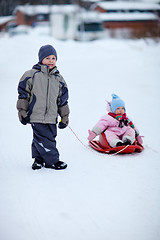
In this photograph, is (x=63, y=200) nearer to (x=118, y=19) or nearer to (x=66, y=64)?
(x=66, y=64)

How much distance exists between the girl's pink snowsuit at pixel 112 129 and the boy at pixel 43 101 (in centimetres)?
89

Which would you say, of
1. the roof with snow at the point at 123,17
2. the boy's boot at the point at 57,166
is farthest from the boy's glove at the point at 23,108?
the roof with snow at the point at 123,17

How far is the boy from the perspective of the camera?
Answer: 342cm

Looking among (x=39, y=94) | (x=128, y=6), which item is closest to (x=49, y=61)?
(x=39, y=94)

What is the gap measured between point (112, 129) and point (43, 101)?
4.34 ft

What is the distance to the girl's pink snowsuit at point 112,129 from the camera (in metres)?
4.36

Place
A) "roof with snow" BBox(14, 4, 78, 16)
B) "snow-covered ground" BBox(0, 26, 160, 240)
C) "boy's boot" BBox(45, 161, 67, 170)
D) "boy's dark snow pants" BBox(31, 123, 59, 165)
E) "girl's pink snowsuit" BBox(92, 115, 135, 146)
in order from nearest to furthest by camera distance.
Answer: "snow-covered ground" BBox(0, 26, 160, 240), "boy's dark snow pants" BBox(31, 123, 59, 165), "boy's boot" BBox(45, 161, 67, 170), "girl's pink snowsuit" BBox(92, 115, 135, 146), "roof with snow" BBox(14, 4, 78, 16)

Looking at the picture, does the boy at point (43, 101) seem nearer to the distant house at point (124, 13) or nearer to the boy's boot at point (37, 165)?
the boy's boot at point (37, 165)

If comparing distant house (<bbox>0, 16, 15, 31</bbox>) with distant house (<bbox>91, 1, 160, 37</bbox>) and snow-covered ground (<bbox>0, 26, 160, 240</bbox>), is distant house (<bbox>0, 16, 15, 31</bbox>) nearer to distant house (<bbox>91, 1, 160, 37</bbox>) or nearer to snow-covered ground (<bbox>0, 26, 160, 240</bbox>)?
distant house (<bbox>91, 1, 160, 37</bbox>)

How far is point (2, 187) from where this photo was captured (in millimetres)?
3143

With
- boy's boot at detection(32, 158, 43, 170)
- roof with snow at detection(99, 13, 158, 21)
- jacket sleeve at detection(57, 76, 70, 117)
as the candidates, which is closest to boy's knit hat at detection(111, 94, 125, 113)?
jacket sleeve at detection(57, 76, 70, 117)

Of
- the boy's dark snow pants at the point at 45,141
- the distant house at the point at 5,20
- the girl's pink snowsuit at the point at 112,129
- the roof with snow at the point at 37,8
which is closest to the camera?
the boy's dark snow pants at the point at 45,141

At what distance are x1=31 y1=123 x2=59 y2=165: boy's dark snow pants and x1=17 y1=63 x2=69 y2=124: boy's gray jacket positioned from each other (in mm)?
84

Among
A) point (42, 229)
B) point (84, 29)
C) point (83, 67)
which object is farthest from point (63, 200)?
point (84, 29)
